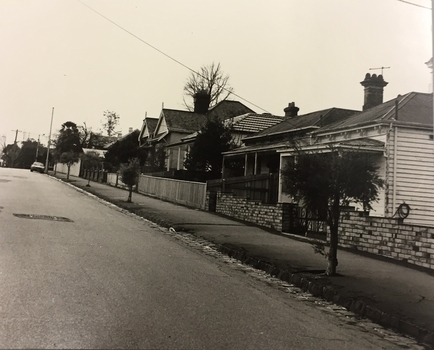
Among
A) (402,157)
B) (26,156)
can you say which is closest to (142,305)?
(402,157)

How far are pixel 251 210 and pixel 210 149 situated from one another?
1063 centimetres

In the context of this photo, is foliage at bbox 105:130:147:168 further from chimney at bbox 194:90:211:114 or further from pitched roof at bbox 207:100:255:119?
pitched roof at bbox 207:100:255:119

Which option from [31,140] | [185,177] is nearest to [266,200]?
[185,177]

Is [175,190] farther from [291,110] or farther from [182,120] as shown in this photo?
[182,120]

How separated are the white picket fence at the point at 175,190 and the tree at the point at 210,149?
2.25m

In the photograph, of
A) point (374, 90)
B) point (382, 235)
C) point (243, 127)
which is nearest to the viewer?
point (382, 235)

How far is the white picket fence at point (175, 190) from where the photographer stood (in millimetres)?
22078

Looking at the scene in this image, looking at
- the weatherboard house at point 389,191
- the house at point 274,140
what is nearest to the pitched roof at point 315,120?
the house at point 274,140

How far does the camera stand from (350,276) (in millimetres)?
8680

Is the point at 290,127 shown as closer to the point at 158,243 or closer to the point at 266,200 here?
the point at 266,200

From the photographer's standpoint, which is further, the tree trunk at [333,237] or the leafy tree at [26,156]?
the leafy tree at [26,156]

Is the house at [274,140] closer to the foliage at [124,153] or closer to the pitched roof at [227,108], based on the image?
the pitched roof at [227,108]

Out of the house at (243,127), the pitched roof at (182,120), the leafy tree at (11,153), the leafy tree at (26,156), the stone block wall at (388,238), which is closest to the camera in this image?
the stone block wall at (388,238)

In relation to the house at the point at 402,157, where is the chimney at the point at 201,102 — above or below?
above
